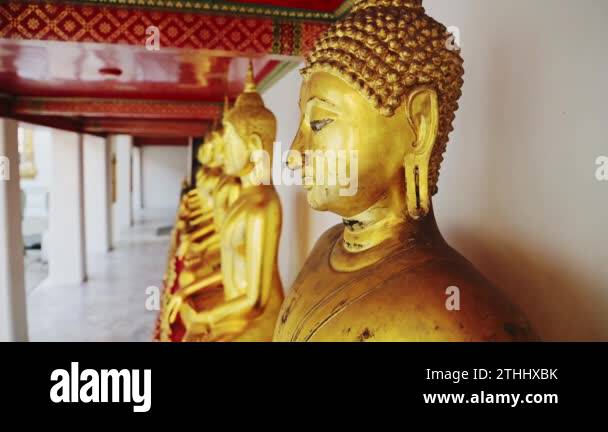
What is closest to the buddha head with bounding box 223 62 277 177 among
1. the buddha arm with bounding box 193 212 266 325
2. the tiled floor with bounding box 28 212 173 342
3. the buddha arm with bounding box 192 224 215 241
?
the buddha arm with bounding box 193 212 266 325

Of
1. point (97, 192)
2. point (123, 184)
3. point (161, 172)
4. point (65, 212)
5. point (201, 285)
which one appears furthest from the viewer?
point (161, 172)

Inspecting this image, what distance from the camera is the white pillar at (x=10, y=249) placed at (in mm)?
5199

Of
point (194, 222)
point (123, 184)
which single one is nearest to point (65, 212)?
point (194, 222)

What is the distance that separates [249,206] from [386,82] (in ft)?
4.79

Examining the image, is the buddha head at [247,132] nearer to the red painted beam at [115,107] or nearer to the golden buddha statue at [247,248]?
the golden buddha statue at [247,248]

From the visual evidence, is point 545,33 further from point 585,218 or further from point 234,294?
point 234,294

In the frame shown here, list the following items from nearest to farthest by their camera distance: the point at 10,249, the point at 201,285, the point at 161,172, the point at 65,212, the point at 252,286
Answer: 1. the point at 252,286
2. the point at 201,285
3. the point at 10,249
4. the point at 65,212
5. the point at 161,172

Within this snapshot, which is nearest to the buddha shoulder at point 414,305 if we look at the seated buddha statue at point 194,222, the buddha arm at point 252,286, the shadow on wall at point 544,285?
the shadow on wall at point 544,285

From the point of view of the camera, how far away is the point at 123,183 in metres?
Result: 16.6

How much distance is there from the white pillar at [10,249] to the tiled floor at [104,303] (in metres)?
0.68

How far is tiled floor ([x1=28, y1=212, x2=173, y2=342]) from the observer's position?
6.15 meters

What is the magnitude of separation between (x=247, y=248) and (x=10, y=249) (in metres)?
3.69

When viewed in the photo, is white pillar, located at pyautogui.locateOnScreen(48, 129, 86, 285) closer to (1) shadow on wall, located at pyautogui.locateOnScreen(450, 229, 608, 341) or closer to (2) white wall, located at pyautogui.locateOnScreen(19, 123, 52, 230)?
(2) white wall, located at pyautogui.locateOnScreen(19, 123, 52, 230)

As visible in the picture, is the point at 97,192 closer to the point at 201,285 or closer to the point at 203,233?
the point at 203,233
